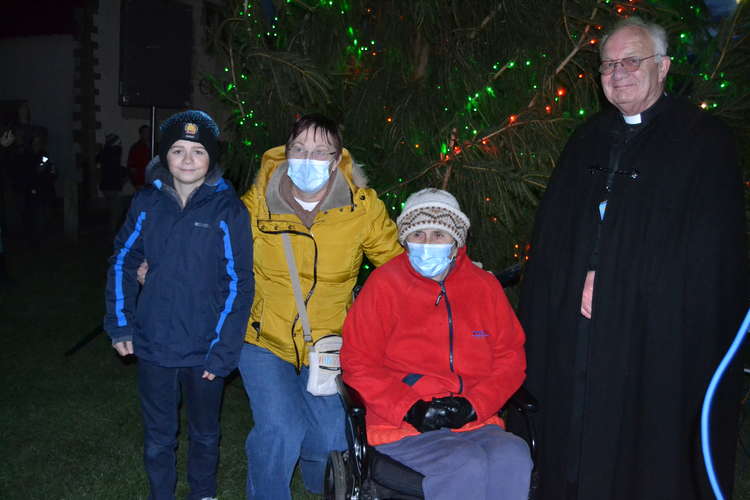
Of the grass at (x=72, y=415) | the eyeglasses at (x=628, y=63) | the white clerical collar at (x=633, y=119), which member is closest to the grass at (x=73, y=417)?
the grass at (x=72, y=415)

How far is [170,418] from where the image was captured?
135 inches

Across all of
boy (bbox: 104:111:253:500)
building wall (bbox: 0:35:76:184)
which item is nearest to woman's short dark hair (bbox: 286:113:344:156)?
boy (bbox: 104:111:253:500)

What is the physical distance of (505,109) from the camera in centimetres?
404

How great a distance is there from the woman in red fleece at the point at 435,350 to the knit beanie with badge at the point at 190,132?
3.29ft

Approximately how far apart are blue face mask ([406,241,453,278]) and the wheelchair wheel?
3.13ft

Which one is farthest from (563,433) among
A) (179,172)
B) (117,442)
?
(117,442)

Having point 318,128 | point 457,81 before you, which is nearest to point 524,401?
point 318,128

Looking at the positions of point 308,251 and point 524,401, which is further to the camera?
point 308,251

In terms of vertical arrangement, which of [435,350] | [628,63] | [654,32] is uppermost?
[654,32]

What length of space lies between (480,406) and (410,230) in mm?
847

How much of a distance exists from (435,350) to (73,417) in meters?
3.30

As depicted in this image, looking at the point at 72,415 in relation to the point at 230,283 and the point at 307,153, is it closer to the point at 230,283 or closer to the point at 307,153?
the point at 230,283

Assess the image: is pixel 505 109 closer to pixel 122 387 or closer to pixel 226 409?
pixel 226 409

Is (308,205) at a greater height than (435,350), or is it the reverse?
(308,205)
